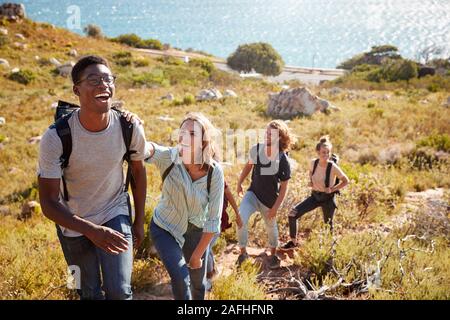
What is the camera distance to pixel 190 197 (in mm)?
2863

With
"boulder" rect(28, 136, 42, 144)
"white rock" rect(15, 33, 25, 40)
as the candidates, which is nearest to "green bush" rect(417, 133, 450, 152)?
"boulder" rect(28, 136, 42, 144)

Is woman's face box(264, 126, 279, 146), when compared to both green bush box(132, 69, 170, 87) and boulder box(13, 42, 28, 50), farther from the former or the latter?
boulder box(13, 42, 28, 50)

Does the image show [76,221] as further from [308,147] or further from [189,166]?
[308,147]

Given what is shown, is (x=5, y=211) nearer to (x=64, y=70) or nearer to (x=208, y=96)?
(x=208, y=96)

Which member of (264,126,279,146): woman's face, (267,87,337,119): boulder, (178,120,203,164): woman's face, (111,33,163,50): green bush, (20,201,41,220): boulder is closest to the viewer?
(178,120,203,164): woman's face

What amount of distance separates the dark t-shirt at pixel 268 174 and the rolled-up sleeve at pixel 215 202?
4.56ft

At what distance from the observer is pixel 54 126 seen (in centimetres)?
231

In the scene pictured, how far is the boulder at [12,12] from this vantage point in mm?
32656

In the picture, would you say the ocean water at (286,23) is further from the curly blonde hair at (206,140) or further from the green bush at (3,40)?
the curly blonde hair at (206,140)

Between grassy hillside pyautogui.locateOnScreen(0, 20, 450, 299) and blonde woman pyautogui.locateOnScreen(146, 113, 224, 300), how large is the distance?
66 centimetres

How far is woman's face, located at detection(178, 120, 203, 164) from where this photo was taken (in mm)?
2789

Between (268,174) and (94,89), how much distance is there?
2.30 m

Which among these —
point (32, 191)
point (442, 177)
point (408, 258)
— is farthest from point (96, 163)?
point (442, 177)

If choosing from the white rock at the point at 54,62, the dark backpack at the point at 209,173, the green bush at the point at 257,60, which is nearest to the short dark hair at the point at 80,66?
the dark backpack at the point at 209,173
